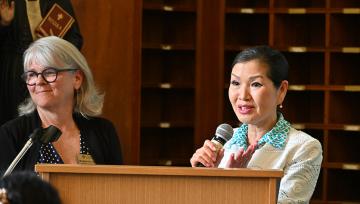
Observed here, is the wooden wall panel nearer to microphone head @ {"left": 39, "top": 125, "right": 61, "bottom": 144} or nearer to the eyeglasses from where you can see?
the eyeglasses

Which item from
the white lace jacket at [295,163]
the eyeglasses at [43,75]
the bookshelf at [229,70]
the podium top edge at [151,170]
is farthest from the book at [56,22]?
the podium top edge at [151,170]

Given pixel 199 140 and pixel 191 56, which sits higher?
pixel 191 56

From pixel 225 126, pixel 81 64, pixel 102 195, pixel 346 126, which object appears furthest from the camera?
pixel 346 126

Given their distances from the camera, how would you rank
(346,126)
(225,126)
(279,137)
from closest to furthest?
(225,126) < (279,137) < (346,126)

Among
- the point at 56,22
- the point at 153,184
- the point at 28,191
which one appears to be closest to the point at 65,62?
the point at 153,184

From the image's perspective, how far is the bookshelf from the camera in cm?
562

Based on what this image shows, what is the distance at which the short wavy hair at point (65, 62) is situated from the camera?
2.91m

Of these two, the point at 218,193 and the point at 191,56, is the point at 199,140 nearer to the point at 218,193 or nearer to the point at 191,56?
the point at 191,56

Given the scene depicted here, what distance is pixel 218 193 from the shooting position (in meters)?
1.92

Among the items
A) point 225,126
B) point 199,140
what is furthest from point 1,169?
point 199,140

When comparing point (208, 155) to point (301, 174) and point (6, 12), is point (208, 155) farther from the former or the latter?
point (6, 12)

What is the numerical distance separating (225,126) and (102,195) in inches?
23.8

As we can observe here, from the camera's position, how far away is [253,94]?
8.54 feet

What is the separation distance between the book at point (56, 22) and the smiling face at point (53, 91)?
1.21 m
